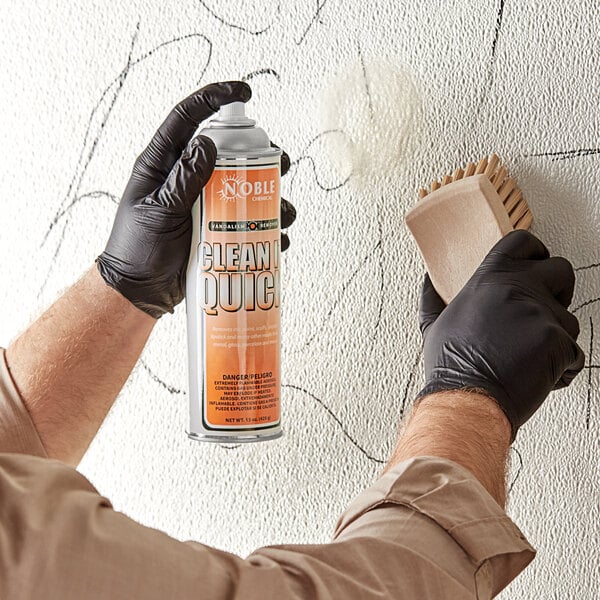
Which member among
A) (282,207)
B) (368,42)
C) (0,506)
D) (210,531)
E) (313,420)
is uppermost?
(368,42)

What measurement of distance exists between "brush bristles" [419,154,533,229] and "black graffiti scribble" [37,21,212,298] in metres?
0.33

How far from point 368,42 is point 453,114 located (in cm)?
12

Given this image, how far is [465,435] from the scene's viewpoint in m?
0.75

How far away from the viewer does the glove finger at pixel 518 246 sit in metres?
0.83

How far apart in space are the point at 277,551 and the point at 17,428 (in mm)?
400

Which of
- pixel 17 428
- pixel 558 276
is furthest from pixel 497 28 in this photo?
pixel 17 428

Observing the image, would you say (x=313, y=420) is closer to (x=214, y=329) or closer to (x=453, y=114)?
(x=214, y=329)

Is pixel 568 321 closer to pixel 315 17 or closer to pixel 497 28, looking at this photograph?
pixel 497 28

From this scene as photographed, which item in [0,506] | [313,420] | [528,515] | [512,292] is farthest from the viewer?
[313,420]

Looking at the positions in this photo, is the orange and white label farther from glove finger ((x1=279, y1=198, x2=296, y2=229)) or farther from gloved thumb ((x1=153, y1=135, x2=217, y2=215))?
glove finger ((x1=279, y1=198, x2=296, y2=229))

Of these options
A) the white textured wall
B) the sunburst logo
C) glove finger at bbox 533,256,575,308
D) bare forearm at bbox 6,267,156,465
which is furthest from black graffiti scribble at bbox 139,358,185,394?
glove finger at bbox 533,256,575,308

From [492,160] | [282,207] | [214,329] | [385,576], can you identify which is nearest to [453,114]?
[492,160]

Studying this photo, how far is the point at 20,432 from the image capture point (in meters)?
0.95

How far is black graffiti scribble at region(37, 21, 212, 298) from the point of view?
1.05 metres
